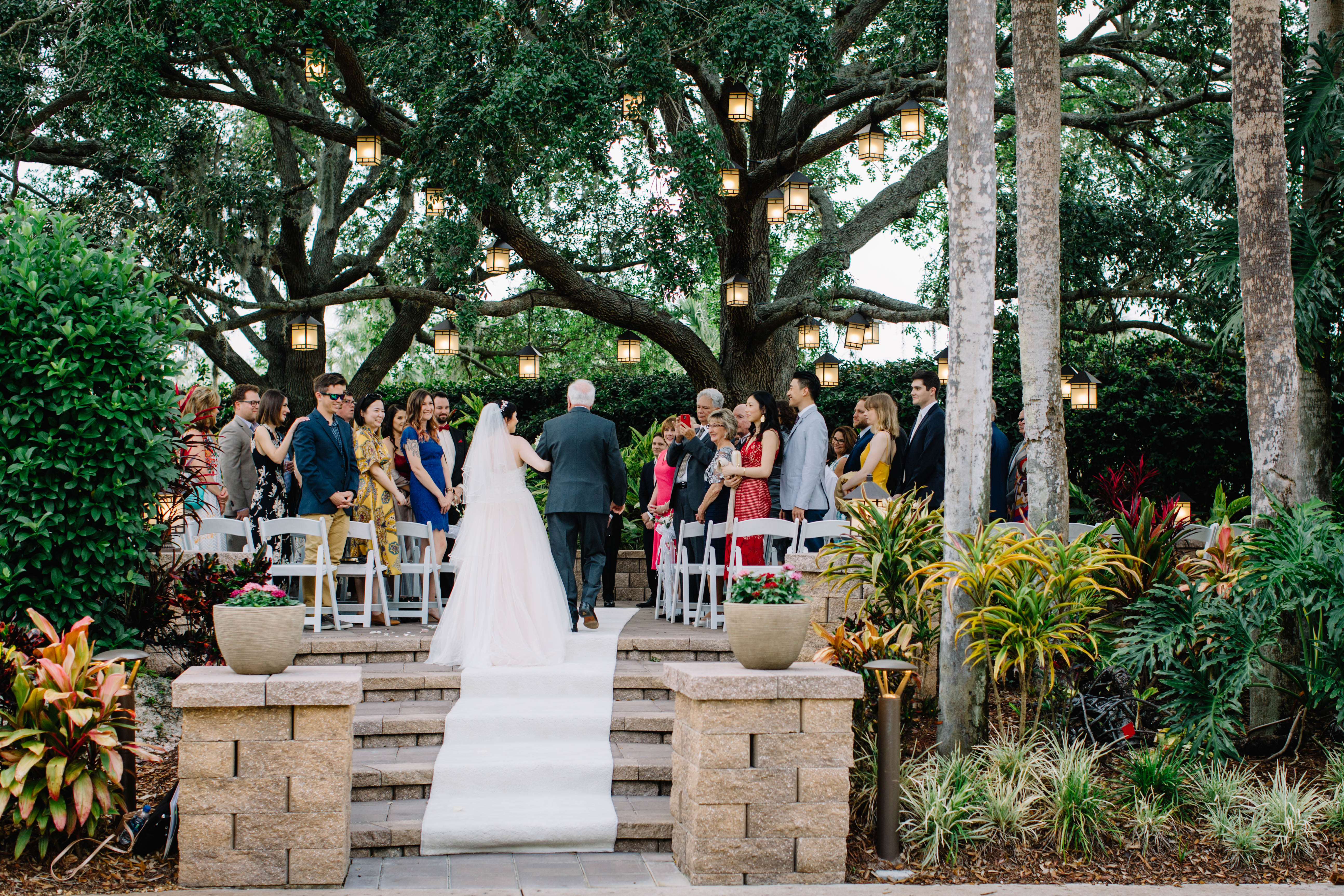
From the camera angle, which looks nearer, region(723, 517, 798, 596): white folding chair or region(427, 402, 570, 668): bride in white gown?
region(427, 402, 570, 668): bride in white gown

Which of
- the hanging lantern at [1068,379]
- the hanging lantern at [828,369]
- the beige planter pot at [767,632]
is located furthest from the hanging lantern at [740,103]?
the beige planter pot at [767,632]

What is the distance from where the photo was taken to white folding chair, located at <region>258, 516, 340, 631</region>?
7688mm

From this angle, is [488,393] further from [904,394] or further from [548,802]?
[548,802]

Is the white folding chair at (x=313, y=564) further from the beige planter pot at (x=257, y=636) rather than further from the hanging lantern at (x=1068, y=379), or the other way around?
the hanging lantern at (x=1068, y=379)

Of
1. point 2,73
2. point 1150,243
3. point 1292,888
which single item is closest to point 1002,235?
point 1150,243

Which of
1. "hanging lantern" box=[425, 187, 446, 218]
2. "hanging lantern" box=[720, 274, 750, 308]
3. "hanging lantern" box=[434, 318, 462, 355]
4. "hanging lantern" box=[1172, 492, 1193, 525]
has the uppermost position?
"hanging lantern" box=[425, 187, 446, 218]

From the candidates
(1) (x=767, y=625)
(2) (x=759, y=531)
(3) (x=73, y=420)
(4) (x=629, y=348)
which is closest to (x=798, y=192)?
(4) (x=629, y=348)

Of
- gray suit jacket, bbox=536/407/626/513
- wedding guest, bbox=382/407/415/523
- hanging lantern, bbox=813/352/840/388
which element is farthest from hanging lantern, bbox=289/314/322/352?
gray suit jacket, bbox=536/407/626/513

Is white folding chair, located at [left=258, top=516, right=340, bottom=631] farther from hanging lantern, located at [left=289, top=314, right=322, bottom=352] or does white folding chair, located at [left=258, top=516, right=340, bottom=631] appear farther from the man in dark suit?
hanging lantern, located at [left=289, top=314, right=322, bottom=352]

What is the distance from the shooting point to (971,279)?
606 cm

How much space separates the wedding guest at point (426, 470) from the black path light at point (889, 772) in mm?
4608

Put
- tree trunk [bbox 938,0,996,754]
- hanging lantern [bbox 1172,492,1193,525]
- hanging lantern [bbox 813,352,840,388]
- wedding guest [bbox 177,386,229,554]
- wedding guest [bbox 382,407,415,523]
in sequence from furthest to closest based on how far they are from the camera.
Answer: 1. hanging lantern [bbox 813,352,840,388]
2. wedding guest [bbox 382,407,415,523]
3. hanging lantern [bbox 1172,492,1193,525]
4. wedding guest [bbox 177,386,229,554]
5. tree trunk [bbox 938,0,996,754]

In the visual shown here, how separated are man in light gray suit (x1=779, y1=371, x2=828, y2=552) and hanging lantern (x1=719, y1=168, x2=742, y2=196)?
3454 millimetres

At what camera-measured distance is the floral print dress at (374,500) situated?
867cm
